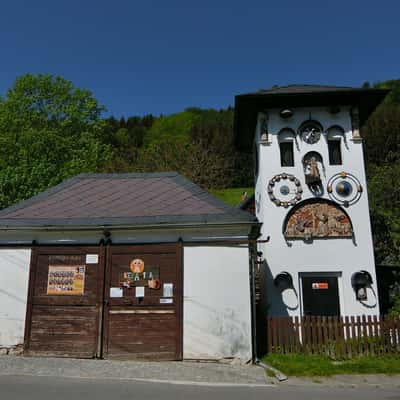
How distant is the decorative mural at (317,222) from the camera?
456 inches

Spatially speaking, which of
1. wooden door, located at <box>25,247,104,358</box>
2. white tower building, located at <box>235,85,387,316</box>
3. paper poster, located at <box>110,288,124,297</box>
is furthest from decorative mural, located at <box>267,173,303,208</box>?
wooden door, located at <box>25,247,104,358</box>

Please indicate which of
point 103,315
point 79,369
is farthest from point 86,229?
point 79,369

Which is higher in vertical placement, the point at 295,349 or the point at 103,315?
the point at 103,315

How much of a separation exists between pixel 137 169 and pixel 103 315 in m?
18.1

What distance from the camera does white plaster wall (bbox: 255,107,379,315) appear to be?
11188 millimetres


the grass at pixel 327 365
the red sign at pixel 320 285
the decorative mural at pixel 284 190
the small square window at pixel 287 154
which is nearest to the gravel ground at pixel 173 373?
the grass at pixel 327 365

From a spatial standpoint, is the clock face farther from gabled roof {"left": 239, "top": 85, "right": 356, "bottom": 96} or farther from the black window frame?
gabled roof {"left": 239, "top": 85, "right": 356, "bottom": 96}

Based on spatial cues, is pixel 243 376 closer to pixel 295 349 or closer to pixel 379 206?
pixel 295 349

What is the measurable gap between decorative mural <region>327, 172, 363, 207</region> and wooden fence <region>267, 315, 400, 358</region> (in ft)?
13.0

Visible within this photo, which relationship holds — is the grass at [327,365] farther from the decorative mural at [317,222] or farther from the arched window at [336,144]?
the arched window at [336,144]

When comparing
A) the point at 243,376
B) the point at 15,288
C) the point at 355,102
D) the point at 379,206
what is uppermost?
the point at 355,102

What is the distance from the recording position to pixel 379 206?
16.8m

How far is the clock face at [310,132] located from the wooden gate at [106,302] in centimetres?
635

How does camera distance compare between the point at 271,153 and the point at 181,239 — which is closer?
the point at 181,239
